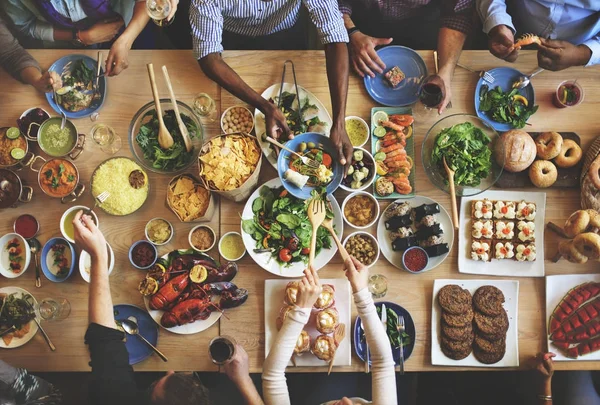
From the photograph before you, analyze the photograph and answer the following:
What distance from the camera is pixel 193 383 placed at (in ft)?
6.14

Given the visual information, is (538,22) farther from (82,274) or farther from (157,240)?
(82,274)

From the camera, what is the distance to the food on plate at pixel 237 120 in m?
2.29

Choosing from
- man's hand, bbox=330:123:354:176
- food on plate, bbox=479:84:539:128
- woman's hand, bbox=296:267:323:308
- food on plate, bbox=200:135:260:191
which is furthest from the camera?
food on plate, bbox=479:84:539:128

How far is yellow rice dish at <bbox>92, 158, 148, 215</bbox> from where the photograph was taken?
2225 millimetres

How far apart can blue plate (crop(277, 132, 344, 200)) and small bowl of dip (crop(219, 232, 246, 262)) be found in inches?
16.6

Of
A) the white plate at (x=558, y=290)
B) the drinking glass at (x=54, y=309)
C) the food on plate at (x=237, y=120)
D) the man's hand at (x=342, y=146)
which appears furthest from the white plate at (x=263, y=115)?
the white plate at (x=558, y=290)

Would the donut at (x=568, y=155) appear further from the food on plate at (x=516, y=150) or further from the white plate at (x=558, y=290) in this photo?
the white plate at (x=558, y=290)

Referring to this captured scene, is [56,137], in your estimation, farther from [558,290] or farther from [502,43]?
[558,290]

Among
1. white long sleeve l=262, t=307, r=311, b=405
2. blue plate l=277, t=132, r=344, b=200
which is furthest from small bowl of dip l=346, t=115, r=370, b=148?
white long sleeve l=262, t=307, r=311, b=405

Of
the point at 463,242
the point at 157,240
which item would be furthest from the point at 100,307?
the point at 463,242

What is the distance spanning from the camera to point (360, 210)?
7.47 ft

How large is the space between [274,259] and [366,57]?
4.13 feet

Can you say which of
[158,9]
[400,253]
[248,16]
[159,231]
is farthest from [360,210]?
[158,9]

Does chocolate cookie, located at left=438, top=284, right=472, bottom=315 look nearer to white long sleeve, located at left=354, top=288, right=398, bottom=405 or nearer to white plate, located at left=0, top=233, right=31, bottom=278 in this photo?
white long sleeve, located at left=354, top=288, right=398, bottom=405
